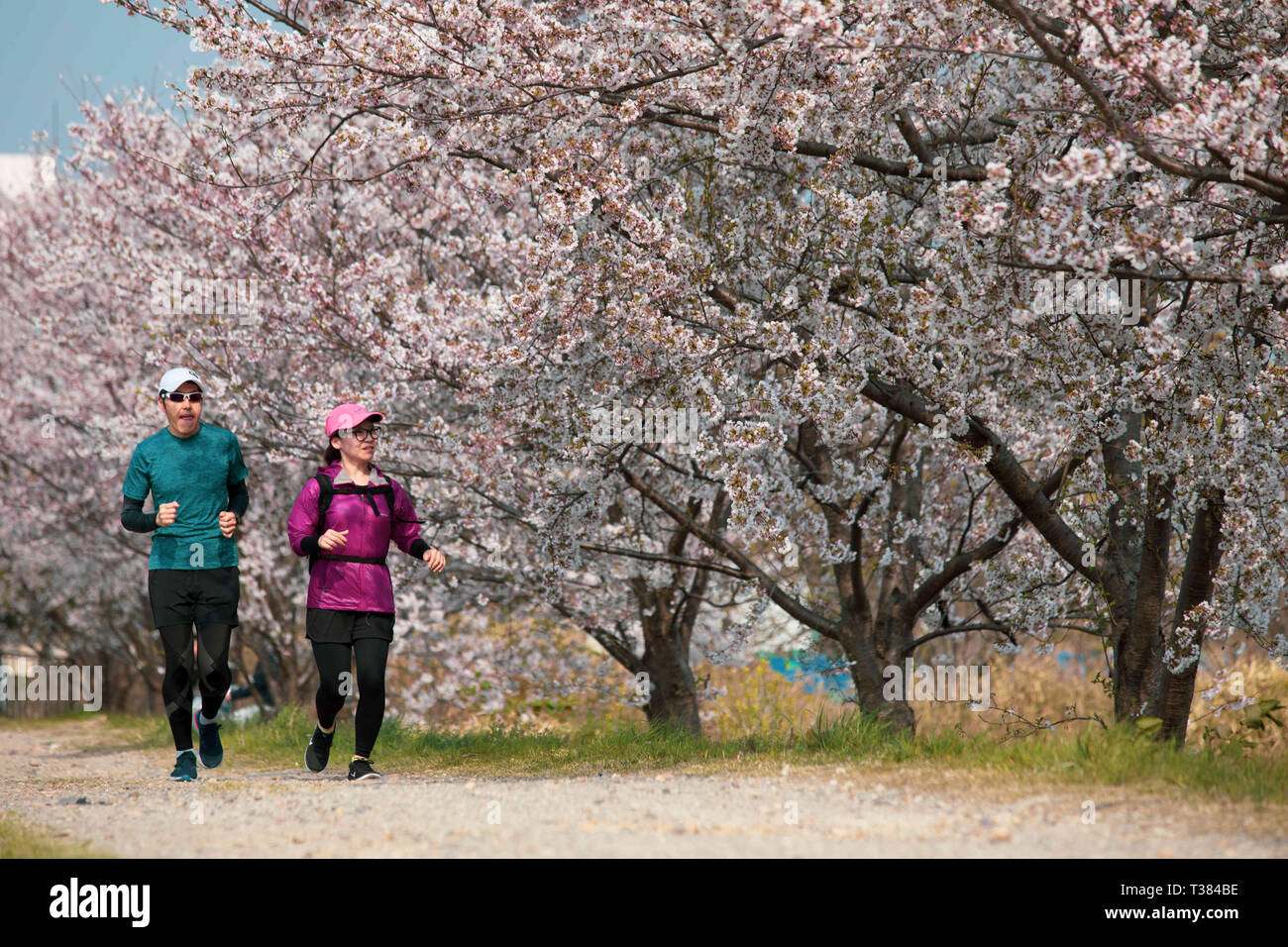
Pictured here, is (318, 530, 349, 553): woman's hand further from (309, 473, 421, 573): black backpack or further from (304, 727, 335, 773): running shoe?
(304, 727, 335, 773): running shoe

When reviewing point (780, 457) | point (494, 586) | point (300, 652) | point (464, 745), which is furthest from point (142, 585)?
point (780, 457)

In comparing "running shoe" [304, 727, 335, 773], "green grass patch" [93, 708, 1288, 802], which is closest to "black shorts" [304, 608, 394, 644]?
"running shoe" [304, 727, 335, 773]

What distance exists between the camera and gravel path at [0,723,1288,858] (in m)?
3.96

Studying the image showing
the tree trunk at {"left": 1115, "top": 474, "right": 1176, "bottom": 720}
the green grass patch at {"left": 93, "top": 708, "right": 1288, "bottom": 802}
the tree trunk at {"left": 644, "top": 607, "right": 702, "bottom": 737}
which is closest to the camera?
the green grass patch at {"left": 93, "top": 708, "right": 1288, "bottom": 802}

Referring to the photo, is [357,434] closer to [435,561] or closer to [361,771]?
[435,561]

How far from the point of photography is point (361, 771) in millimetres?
6383

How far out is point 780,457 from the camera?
8.17 m

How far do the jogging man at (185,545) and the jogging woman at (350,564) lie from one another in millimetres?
443

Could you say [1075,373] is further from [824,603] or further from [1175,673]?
[824,603]

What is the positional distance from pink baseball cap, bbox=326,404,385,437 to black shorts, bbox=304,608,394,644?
94 centimetres

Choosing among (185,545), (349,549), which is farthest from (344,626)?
(185,545)

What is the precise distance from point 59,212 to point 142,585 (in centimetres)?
525

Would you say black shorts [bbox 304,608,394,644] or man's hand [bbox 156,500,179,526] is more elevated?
man's hand [bbox 156,500,179,526]

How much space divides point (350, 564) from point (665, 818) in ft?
8.01
